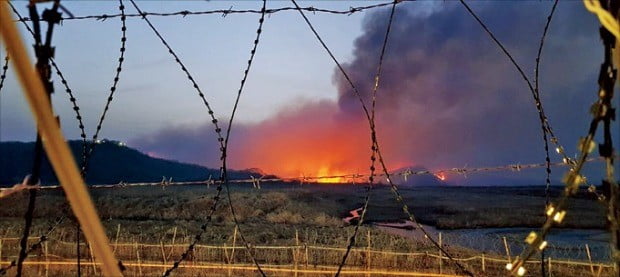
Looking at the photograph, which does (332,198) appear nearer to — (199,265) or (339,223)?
(339,223)

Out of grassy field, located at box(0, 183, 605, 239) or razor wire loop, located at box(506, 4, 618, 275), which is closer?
razor wire loop, located at box(506, 4, 618, 275)

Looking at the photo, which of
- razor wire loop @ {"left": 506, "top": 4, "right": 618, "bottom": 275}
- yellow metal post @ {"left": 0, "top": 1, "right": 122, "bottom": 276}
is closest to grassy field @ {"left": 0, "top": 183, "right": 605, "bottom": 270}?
razor wire loop @ {"left": 506, "top": 4, "right": 618, "bottom": 275}

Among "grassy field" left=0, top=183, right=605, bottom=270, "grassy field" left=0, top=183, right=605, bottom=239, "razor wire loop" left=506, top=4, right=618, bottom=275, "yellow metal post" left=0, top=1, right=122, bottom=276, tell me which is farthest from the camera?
"grassy field" left=0, top=183, right=605, bottom=239

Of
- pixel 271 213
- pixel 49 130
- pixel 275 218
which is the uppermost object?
pixel 271 213

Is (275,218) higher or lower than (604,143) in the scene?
higher

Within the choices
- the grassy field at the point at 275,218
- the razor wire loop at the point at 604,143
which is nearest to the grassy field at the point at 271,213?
the grassy field at the point at 275,218

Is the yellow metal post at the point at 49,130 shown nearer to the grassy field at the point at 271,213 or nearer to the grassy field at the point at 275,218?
the grassy field at the point at 275,218

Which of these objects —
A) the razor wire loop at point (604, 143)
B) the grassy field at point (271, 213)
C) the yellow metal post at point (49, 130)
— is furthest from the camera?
the grassy field at point (271, 213)

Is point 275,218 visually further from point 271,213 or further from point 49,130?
point 49,130

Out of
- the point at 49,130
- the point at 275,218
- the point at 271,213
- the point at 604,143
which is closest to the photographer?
the point at 49,130

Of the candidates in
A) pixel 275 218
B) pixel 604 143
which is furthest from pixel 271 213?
pixel 604 143

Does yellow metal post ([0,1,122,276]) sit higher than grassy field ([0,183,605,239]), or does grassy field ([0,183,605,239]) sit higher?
grassy field ([0,183,605,239])

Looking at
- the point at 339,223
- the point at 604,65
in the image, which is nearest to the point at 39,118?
the point at 604,65

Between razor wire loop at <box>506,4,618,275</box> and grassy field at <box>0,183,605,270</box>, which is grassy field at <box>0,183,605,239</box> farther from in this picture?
razor wire loop at <box>506,4,618,275</box>
